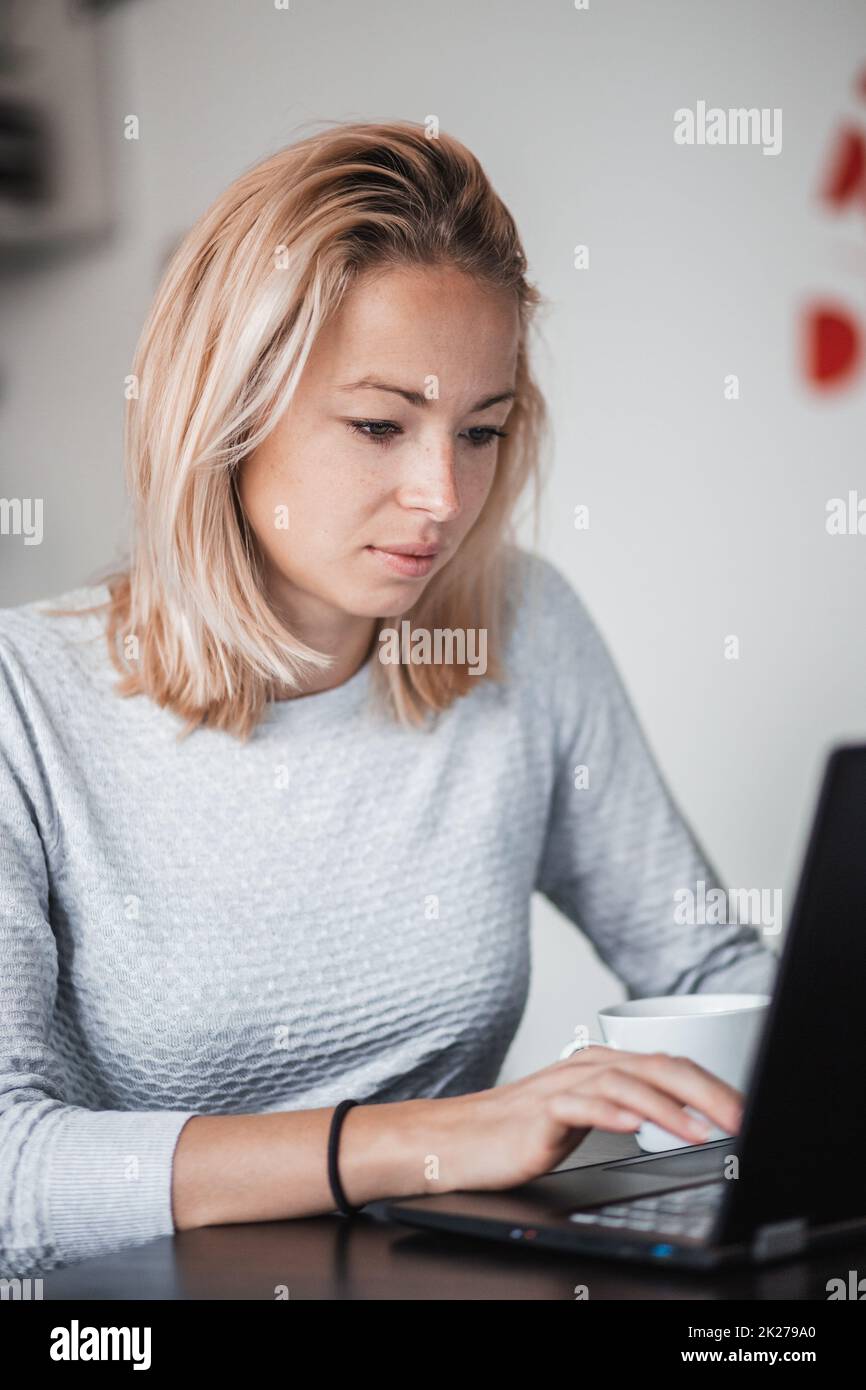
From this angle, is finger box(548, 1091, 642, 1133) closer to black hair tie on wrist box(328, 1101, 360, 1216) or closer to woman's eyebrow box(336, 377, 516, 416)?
black hair tie on wrist box(328, 1101, 360, 1216)

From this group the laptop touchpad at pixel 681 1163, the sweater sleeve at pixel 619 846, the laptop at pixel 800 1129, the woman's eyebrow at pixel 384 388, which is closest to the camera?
the laptop at pixel 800 1129

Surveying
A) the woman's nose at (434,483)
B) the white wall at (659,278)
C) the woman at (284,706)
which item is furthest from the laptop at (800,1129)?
the white wall at (659,278)

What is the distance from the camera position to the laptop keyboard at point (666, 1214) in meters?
0.68

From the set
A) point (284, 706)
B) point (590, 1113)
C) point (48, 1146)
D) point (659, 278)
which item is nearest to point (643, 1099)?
point (590, 1113)

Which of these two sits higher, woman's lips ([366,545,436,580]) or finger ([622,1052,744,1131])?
woman's lips ([366,545,436,580])

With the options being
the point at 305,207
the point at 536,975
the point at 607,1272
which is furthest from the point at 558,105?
the point at 607,1272

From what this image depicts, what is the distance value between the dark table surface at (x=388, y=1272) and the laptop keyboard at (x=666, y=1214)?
3 cm

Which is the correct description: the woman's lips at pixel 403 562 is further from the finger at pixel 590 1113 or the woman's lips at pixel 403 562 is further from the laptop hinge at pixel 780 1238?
the laptop hinge at pixel 780 1238

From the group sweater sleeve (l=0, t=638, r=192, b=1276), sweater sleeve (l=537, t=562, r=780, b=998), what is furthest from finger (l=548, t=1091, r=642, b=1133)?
sweater sleeve (l=537, t=562, r=780, b=998)

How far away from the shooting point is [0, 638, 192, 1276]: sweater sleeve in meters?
0.86

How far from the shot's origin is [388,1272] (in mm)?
680

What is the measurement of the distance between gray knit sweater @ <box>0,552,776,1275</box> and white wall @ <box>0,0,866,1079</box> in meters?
0.96

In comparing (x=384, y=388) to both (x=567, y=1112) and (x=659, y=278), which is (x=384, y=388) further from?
(x=659, y=278)

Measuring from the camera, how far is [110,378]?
2.41m
